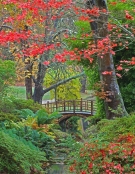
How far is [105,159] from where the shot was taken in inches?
177

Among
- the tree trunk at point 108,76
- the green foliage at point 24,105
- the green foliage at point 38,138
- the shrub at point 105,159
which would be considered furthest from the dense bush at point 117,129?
the green foliage at point 24,105

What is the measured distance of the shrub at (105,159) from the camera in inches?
173

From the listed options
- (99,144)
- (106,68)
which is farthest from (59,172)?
(106,68)

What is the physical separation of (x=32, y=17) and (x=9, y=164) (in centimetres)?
666

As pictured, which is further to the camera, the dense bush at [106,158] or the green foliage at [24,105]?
the green foliage at [24,105]

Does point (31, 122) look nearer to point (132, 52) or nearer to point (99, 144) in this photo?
point (132, 52)

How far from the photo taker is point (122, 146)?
15.3ft

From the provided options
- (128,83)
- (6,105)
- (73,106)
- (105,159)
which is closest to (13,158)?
(105,159)

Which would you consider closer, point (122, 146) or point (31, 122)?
point (122, 146)

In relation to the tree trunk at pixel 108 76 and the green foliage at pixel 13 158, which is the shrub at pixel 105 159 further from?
the tree trunk at pixel 108 76

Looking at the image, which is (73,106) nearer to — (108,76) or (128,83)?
(128,83)

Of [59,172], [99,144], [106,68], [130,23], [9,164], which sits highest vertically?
[130,23]

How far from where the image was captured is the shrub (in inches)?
173

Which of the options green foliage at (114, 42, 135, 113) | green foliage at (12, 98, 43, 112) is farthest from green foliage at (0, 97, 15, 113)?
green foliage at (114, 42, 135, 113)
